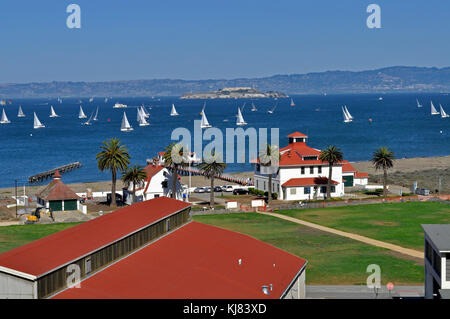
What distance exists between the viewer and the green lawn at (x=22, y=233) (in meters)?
57.3

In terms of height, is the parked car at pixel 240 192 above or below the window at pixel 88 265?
below

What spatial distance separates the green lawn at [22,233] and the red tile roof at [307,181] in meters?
32.2

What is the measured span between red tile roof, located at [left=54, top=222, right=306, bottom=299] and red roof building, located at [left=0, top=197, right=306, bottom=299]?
5 cm

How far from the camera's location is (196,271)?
1216 inches

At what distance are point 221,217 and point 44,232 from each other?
65.5 ft

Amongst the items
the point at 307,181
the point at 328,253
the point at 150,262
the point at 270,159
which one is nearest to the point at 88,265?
the point at 150,262

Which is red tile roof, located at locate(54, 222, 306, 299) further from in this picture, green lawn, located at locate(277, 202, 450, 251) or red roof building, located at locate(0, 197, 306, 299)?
green lawn, located at locate(277, 202, 450, 251)

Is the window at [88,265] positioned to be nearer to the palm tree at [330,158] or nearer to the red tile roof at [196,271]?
the red tile roof at [196,271]

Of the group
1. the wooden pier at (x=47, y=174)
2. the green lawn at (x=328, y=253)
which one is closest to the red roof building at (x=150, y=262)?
the green lawn at (x=328, y=253)

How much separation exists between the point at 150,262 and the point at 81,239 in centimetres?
372

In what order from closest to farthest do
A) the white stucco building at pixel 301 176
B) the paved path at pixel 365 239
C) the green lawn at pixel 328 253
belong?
the green lawn at pixel 328 253, the paved path at pixel 365 239, the white stucco building at pixel 301 176

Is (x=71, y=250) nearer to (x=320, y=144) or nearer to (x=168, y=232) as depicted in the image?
(x=168, y=232)

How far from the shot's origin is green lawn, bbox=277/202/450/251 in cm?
6025
